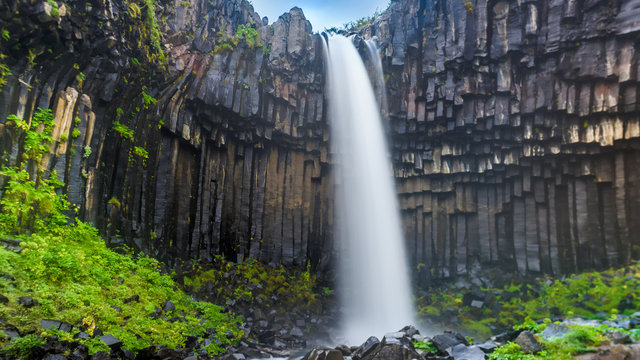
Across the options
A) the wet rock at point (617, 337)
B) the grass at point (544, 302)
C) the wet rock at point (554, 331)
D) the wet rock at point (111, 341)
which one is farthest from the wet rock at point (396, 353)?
the grass at point (544, 302)

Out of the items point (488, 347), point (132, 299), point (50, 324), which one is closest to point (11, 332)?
point (50, 324)

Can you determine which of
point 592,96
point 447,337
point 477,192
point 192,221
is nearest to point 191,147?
point 192,221

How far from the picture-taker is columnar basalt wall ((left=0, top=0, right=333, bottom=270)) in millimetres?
8953

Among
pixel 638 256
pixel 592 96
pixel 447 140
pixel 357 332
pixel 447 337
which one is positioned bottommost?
pixel 357 332

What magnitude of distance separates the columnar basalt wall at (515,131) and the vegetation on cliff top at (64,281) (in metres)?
12.0

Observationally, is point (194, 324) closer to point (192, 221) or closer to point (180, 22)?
point (192, 221)

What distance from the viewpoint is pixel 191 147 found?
570 inches

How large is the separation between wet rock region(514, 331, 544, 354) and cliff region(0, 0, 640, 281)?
8901mm

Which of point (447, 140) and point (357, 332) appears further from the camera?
point (447, 140)

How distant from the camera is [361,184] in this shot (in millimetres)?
18312

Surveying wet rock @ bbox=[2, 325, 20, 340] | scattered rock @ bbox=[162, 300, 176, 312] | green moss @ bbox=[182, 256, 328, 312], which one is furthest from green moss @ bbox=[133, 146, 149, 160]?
wet rock @ bbox=[2, 325, 20, 340]

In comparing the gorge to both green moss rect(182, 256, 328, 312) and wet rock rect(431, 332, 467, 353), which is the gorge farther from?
wet rock rect(431, 332, 467, 353)

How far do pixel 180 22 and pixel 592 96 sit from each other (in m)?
16.0

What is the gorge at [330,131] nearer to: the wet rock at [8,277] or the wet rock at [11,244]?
the wet rock at [11,244]
